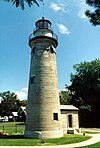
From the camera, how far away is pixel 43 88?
22.6m

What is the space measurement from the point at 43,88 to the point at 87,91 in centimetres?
2662

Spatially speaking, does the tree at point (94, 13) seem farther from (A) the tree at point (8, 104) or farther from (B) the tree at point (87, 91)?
(A) the tree at point (8, 104)

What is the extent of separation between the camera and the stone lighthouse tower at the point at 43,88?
22047 mm

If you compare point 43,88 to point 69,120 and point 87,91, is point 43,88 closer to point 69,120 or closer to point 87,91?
point 69,120

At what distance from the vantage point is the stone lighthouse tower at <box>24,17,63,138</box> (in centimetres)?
2205

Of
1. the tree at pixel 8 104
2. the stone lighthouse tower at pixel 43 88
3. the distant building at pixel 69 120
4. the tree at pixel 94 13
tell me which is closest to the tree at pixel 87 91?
the distant building at pixel 69 120

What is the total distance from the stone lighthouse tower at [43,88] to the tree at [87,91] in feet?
68.2

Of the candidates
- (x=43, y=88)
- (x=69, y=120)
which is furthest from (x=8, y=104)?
(x=43, y=88)

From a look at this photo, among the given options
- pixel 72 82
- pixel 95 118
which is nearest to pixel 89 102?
pixel 95 118

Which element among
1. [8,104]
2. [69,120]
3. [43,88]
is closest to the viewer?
[43,88]

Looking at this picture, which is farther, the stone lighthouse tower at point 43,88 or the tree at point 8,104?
the tree at point 8,104

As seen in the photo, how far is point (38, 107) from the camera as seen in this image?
873 inches

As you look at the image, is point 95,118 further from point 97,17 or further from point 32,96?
point 97,17

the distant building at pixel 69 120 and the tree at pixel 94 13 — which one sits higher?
the tree at pixel 94 13
